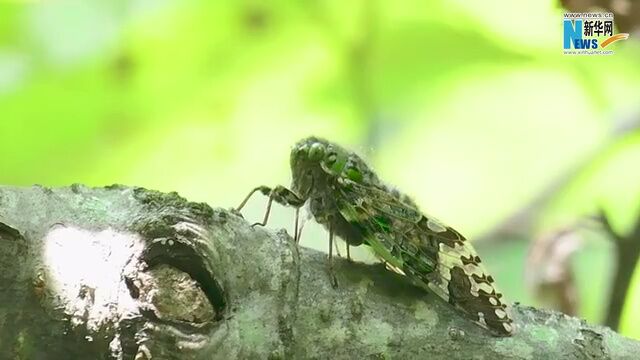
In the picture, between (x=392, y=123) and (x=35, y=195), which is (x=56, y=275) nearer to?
(x=35, y=195)

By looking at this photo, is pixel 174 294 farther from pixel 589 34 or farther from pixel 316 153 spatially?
pixel 589 34

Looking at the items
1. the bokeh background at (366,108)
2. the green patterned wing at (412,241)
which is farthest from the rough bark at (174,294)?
the bokeh background at (366,108)

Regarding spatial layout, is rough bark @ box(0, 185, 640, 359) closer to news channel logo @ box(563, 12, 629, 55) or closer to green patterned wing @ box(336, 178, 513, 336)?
green patterned wing @ box(336, 178, 513, 336)

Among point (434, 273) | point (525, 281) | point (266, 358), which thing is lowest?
point (266, 358)

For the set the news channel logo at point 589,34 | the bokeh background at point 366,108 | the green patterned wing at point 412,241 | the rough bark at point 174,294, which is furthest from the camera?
the bokeh background at point 366,108

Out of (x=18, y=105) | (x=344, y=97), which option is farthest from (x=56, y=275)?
(x=344, y=97)

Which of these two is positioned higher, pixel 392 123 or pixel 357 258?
pixel 392 123

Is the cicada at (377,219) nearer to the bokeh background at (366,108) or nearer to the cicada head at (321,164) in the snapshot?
the cicada head at (321,164)
